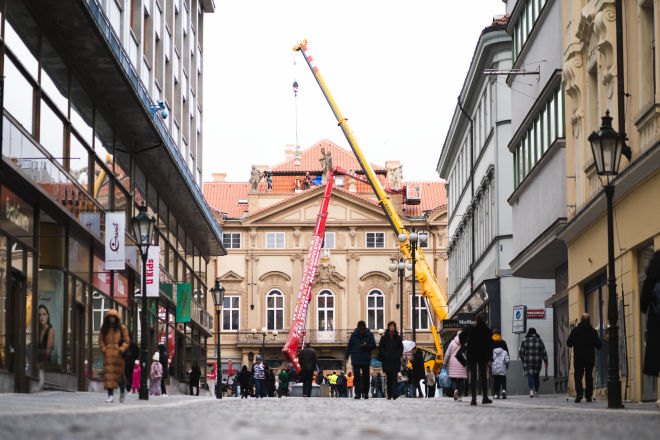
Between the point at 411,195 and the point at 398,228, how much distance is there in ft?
134

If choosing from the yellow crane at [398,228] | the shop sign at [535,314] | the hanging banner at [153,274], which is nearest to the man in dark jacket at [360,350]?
the hanging banner at [153,274]

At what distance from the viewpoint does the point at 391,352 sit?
2205 centimetres

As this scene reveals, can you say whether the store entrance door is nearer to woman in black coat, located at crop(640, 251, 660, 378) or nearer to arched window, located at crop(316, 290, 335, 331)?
woman in black coat, located at crop(640, 251, 660, 378)

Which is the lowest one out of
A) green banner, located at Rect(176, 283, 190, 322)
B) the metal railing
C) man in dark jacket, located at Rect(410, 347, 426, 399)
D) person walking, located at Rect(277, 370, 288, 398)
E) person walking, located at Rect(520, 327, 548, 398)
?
person walking, located at Rect(277, 370, 288, 398)

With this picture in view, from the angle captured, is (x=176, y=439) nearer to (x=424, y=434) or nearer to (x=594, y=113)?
(x=424, y=434)

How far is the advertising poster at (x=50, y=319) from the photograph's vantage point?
856 inches

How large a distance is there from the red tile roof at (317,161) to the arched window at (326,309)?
467 inches

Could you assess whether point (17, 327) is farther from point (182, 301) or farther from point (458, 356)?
point (182, 301)

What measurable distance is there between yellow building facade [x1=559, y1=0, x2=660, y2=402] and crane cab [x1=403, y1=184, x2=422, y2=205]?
203 ft

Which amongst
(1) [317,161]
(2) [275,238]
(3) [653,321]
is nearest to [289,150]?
(1) [317,161]

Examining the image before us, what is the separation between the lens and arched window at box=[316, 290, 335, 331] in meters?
80.9

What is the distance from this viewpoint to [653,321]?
11164 mm

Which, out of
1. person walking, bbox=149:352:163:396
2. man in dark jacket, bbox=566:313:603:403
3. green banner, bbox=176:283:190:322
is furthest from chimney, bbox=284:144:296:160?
man in dark jacket, bbox=566:313:603:403

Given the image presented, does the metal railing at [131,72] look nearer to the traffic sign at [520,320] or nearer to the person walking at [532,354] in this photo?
the traffic sign at [520,320]
